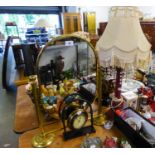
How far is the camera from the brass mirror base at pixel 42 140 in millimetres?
689

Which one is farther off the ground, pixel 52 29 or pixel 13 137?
pixel 52 29

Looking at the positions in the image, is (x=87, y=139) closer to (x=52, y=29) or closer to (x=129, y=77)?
(x=129, y=77)

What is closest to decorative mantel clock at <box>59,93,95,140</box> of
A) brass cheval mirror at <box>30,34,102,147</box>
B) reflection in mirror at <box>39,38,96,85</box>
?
brass cheval mirror at <box>30,34,102,147</box>

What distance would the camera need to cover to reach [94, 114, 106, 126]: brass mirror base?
815 mm

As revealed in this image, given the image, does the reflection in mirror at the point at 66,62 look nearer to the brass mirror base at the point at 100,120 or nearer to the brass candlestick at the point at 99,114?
the brass candlestick at the point at 99,114

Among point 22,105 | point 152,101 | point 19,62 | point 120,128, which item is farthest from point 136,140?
point 19,62

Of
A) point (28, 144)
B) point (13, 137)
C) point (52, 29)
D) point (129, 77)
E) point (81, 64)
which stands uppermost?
point (52, 29)

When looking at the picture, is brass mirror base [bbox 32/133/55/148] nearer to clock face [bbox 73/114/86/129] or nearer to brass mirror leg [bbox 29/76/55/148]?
brass mirror leg [bbox 29/76/55/148]

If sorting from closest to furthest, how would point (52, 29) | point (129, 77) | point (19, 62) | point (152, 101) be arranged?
point (152, 101), point (129, 77), point (19, 62), point (52, 29)

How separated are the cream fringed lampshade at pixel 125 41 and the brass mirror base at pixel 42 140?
1.55 feet

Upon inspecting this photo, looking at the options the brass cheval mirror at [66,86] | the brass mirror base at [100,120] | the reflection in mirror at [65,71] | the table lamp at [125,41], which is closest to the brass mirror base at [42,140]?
the brass cheval mirror at [66,86]

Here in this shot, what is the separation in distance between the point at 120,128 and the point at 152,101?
0.30 meters

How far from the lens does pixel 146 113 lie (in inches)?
33.0

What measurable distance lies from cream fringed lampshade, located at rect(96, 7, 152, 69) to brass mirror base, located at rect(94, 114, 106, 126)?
0.31m
